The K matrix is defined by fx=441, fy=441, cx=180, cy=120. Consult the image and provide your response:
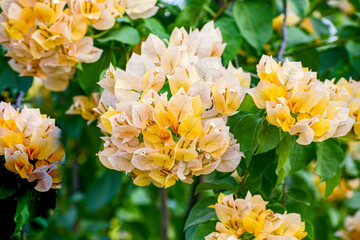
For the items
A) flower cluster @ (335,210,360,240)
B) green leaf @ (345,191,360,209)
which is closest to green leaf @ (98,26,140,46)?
flower cluster @ (335,210,360,240)

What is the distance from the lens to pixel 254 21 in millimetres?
929

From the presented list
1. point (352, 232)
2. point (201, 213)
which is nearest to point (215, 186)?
point (201, 213)

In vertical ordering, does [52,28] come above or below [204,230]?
above

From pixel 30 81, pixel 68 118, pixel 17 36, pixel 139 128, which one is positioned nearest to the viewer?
pixel 139 128

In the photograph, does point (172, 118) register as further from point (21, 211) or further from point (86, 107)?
point (86, 107)

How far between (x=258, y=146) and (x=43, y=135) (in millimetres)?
297

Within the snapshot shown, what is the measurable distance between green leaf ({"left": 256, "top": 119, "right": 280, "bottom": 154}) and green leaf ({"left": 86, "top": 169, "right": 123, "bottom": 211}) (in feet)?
2.67

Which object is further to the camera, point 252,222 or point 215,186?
point 215,186

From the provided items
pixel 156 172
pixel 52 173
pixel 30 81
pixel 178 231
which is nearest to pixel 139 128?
pixel 156 172

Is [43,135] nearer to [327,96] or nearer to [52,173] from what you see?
[52,173]

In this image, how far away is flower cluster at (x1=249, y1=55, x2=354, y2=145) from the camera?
55 cm

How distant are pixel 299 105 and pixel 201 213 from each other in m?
0.21

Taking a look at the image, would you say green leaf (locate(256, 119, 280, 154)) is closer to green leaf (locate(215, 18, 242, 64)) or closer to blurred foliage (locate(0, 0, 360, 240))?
blurred foliage (locate(0, 0, 360, 240))

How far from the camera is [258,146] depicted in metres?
0.61
